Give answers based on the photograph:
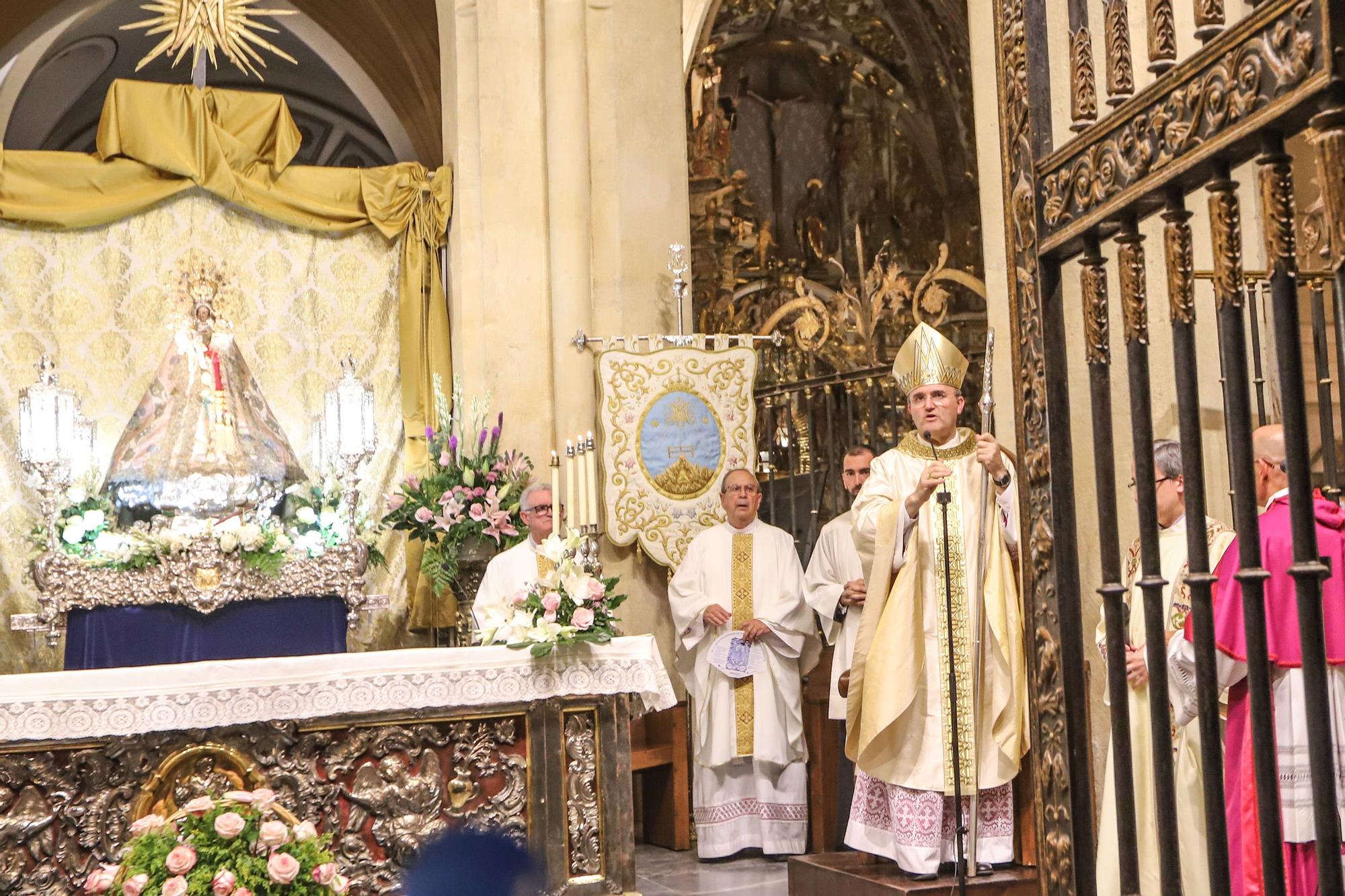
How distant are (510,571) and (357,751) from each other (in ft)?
5.91

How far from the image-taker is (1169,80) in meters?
2.02

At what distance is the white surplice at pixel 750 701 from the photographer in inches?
296

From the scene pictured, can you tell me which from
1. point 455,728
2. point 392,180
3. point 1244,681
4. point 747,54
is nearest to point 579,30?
point 392,180

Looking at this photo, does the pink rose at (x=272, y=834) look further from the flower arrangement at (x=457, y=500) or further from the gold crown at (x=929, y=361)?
the flower arrangement at (x=457, y=500)

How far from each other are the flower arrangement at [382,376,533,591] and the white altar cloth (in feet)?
5.96

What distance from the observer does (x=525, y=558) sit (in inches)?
298

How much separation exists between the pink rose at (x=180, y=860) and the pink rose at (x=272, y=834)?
6.0 inches

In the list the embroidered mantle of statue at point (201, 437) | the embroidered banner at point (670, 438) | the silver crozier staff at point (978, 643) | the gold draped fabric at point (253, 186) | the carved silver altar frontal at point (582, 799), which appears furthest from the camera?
the gold draped fabric at point (253, 186)

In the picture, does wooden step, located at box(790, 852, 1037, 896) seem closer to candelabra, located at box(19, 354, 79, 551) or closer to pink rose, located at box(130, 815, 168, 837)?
pink rose, located at box(130, 815, 168, 837)

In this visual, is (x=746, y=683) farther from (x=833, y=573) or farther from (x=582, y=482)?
(x=582, y=482)

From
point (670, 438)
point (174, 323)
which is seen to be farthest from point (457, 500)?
point (174, 323)

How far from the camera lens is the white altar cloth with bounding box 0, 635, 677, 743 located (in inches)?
217

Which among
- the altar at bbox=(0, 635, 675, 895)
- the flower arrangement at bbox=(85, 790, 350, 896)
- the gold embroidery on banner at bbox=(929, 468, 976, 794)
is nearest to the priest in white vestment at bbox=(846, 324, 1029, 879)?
the gold embroidery on banner at bbox=(929, 468, 976, 794)

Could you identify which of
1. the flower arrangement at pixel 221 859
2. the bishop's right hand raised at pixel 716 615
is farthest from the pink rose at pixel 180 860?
the bishop's right hand raised at pixel 716 615
